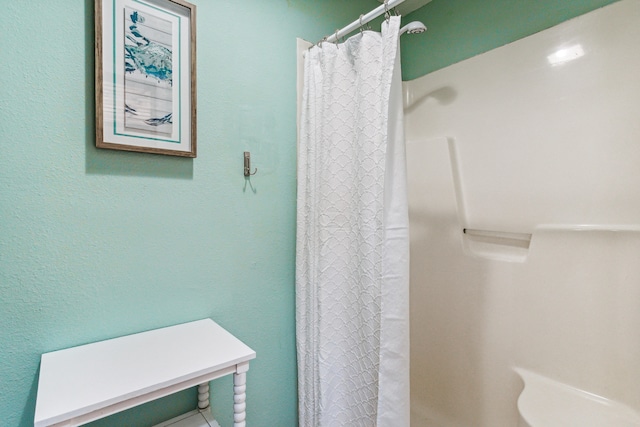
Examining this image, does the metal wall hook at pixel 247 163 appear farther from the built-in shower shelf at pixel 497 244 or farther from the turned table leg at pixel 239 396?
the built-in shower shelf at pixel 497 244

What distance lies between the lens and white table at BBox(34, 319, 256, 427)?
2.18ft

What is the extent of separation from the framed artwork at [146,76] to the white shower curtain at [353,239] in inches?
18.4

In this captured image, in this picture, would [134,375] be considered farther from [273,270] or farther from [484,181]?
[484,181]

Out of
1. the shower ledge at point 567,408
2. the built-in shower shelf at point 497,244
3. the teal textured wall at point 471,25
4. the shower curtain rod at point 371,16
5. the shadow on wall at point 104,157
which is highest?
the teal textured wall at point 471,25

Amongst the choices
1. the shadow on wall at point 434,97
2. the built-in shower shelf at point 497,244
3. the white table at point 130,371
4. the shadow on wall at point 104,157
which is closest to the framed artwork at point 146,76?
the shadow on wall at point 104,157

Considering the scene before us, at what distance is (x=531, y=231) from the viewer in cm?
124

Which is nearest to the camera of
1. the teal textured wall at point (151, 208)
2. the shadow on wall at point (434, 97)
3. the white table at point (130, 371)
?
the white table at point (130, 371)

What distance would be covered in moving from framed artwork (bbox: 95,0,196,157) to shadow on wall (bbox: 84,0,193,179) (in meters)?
0.03

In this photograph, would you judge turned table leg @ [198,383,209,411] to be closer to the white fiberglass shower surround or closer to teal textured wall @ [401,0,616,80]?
the white fiberglass shower surround

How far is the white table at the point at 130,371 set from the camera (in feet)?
2.18

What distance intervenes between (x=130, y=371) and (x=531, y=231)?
1475 mm

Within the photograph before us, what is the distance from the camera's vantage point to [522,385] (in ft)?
4.04

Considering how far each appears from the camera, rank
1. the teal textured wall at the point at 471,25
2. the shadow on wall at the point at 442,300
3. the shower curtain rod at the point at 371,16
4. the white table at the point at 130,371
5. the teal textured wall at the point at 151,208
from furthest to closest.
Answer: the shadow on wall at the point at 442,300 → the teal textured wall at the point at 471,25 → the shower curtain rod at the point at 371,16 → the teal textured wall at the point at 151,208 → the white table at the point at 130,371

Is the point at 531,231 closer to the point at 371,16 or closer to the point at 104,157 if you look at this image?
the point at 371,16
